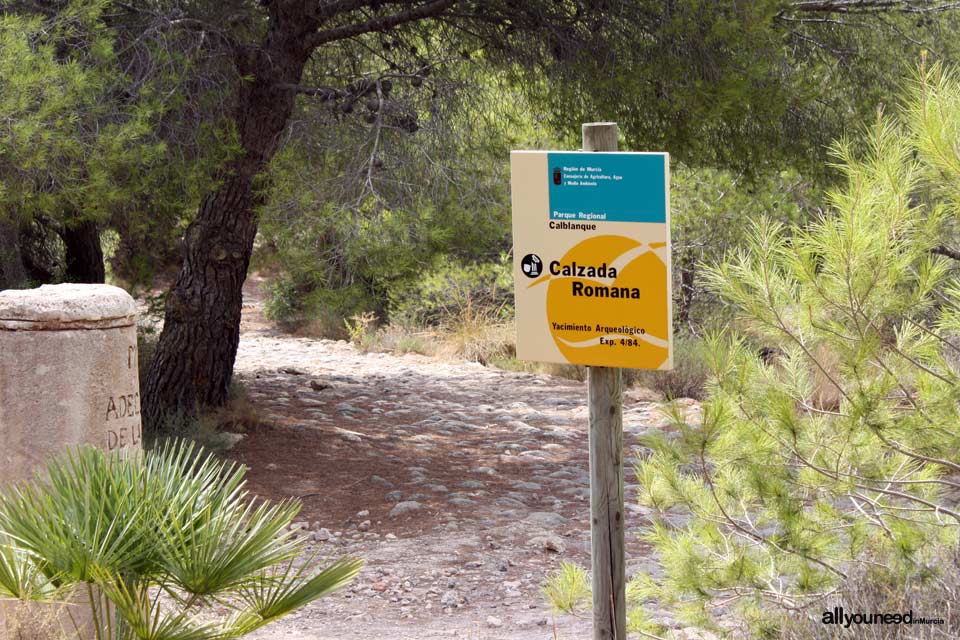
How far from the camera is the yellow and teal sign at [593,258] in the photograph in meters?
3.44

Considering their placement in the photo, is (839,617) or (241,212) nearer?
(839,617)

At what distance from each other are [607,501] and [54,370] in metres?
2.16

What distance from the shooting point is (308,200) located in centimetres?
669

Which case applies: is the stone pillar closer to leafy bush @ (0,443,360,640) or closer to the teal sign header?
leafy bush @ (0,443,360,640)

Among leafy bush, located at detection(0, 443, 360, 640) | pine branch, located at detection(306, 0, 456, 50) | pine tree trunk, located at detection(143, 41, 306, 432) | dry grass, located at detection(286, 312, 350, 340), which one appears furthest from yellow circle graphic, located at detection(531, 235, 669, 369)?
dry grass, located at detection(286, 312, 350, 340)

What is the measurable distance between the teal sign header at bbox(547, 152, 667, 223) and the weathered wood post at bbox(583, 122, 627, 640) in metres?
0.15

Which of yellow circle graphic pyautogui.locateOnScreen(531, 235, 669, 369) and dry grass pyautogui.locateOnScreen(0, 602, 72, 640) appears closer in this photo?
dry grass pyautogui.locateOnScreen(0, 602, 72, 640)

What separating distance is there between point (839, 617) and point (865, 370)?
96 centimetres

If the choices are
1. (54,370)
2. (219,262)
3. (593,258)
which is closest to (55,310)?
(54,370)

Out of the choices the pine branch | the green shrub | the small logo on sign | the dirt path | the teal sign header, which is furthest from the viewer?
the green shrub

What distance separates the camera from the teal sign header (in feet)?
11.2

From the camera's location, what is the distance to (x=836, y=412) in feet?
12.5

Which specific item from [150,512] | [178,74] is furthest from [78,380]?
[178,74]

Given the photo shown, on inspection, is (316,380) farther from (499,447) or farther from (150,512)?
(150,512)
